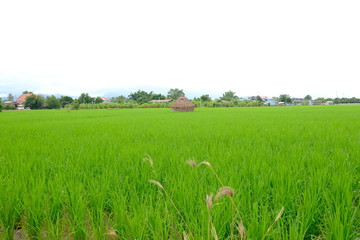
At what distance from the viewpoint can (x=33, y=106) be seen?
4481 cm

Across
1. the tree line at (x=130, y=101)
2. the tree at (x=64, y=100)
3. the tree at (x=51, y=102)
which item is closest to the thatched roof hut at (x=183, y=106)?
the tree line at (x=130, y=101)

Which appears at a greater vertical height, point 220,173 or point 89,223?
point 220,173

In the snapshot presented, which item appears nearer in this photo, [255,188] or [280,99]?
[255,188]

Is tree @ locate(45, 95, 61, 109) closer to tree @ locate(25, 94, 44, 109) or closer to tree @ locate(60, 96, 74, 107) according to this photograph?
tree @ locate(25, 94, 44, 109)

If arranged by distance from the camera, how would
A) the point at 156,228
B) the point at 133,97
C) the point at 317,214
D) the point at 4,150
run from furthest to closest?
the point at 133,97, the point at 4,150, the point at 317,214, the point at 156,228

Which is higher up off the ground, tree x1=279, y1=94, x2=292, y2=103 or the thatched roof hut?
tree x1=279, y1=94, x2=292, y2=103

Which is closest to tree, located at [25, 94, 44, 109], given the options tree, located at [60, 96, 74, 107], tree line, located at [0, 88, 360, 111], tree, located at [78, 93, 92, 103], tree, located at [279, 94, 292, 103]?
→ tree line, located at [0, 88, 360, 111]

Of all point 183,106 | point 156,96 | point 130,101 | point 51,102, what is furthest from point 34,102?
point 183,106

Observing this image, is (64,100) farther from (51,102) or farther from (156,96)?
(156,96)

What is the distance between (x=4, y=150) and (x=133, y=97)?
60908 mm

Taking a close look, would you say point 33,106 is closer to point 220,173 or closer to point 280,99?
point 220,173

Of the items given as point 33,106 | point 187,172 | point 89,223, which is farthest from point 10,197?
point 33,106

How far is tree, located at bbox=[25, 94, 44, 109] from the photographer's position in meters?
44.1

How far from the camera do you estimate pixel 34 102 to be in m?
44.4
